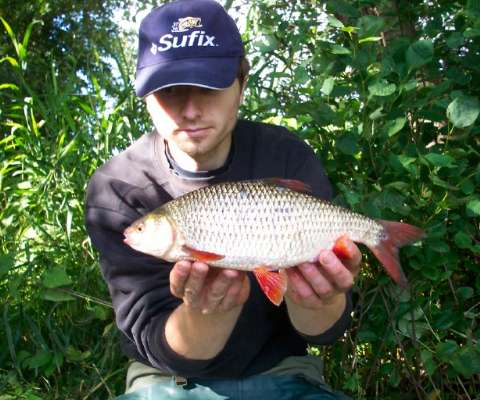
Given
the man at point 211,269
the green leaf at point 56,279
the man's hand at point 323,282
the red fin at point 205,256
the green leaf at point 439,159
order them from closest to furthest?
the red fin at point 205,256 < the man's hand at point 323,282 < the man at point 211,269 < the green leaf at point 439,159 < the green leaf at point 56,279

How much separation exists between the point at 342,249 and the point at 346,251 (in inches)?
0.4

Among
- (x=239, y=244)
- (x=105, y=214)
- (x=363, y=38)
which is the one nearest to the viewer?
(x=239, y=244)

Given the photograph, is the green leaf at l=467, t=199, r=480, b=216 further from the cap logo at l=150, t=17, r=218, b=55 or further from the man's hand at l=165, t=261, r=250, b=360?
the cap logo at l=150, t=17, r=218, b=55

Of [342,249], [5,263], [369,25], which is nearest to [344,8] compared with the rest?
[369,25]

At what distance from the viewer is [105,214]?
1.72m

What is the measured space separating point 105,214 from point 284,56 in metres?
1.08

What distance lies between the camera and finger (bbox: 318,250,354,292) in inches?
54.3

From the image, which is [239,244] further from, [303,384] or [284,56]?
[284,56]

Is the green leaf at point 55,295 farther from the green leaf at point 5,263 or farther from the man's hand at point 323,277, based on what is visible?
the man's hand at point 323,277

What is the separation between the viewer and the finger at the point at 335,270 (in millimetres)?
1379

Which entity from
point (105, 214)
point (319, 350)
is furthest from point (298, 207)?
point (319, 350)

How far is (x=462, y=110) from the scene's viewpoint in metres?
1.83

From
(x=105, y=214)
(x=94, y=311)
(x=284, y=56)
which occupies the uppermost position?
(x=284, y=56)

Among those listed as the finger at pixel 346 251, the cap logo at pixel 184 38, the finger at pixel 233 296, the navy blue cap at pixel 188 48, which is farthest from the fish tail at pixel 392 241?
the cap logo at pixel 184 38
